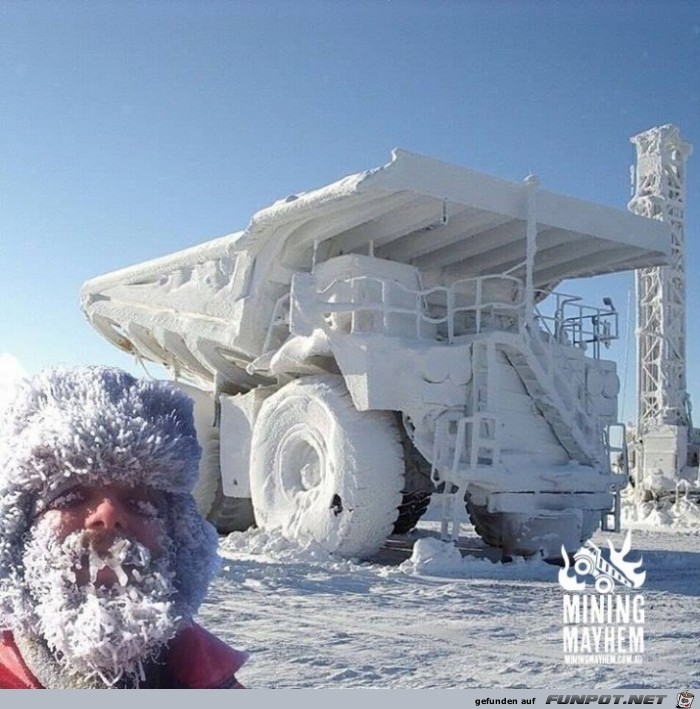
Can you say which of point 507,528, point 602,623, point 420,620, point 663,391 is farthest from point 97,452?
point 663,391

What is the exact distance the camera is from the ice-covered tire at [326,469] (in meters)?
7.00

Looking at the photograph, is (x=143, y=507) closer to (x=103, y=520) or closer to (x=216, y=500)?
(x=103, y=520)

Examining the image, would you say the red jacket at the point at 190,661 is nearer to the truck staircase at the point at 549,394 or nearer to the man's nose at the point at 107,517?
the man's nose at the point at 107,517

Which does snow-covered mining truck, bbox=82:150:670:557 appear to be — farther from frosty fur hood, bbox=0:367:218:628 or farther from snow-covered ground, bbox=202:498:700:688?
frosty fur hood, bbox=0:367:218:628

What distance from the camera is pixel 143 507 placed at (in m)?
1.59

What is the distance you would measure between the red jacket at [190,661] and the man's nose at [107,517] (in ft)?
0.71

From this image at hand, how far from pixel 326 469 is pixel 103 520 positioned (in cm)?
575

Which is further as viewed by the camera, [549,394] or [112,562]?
[549,394]

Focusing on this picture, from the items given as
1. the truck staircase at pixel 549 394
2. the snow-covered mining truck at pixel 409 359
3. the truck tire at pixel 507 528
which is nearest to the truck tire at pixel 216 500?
the snow-covered mining truck at pixel 409 359

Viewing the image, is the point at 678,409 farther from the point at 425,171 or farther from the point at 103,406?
the point at 103,406

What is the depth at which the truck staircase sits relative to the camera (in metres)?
7.38

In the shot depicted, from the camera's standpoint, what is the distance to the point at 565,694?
344 cm

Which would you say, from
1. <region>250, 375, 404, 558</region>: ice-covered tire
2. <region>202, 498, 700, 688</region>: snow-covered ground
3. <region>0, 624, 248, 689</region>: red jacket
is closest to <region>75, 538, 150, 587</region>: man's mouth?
<region>0, 624, 248, 689</region>: red jacket

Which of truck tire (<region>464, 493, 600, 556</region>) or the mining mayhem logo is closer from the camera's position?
the mining mayhem logo
